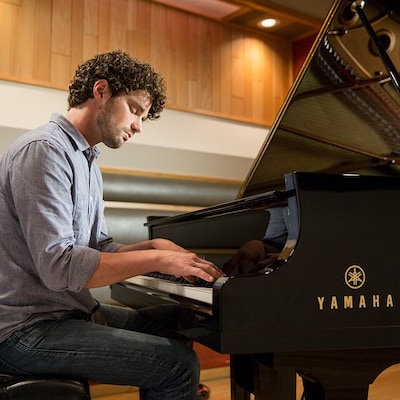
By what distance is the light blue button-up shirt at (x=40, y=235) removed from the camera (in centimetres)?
134

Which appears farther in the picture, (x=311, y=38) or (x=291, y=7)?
(x=311, y=38)

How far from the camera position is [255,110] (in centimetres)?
436

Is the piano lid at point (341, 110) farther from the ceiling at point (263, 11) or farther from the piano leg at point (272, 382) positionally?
the ceiling at point (263, 11)

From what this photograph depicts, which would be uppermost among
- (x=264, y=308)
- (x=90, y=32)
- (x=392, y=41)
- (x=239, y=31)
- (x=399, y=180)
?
(x=239, y=31)

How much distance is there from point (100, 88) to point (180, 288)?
685 millimetres

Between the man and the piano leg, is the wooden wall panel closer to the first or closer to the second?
the man

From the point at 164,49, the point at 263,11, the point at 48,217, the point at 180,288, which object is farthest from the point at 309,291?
the point at 263,11

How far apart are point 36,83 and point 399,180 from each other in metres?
2.59

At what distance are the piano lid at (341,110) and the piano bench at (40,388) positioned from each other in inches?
42.7

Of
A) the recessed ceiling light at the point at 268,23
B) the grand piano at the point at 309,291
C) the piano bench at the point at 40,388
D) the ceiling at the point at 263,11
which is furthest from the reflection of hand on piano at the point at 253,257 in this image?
A: the recessed ceiling light at the point at 268,23

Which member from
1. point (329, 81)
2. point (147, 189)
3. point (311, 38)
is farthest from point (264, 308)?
point (311, 38)

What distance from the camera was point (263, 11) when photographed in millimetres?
4109

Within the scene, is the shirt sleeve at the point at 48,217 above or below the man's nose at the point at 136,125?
below

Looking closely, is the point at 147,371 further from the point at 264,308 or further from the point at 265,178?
the point at 265,178
